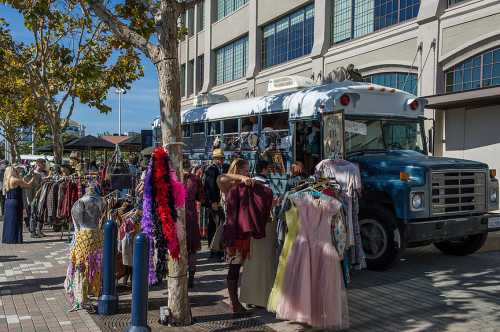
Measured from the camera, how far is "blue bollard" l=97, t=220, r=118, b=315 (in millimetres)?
5781

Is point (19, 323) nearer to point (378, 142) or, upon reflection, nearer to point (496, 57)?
point (378, 142)

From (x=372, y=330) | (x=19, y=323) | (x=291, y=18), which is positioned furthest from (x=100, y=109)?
(x=372, y=330)

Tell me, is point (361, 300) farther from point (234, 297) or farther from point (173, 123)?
point (173, 123)

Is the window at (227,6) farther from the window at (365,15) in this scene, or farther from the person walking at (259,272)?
the person walking at (259,272)

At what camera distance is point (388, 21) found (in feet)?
55.5

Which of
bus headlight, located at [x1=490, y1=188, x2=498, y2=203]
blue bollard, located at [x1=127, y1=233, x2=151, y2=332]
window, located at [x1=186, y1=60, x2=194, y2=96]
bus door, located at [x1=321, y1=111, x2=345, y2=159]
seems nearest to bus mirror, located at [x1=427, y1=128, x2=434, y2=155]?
bus headlight, located at [x1=490, y1=188, x2=498, y2=203]

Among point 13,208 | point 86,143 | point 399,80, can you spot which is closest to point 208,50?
point 86,143

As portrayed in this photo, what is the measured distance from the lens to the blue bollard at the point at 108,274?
578cm

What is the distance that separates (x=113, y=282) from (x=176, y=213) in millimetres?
1254

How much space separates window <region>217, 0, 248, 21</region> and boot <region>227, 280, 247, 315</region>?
2332 cm

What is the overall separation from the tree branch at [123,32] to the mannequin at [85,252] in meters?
1.88

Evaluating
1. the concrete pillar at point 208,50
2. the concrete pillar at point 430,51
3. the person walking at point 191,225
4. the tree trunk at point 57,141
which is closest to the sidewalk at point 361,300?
the person walking at point 191,225

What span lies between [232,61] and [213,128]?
17.4m

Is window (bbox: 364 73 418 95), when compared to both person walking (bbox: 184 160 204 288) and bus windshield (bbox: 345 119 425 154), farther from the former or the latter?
person walking (bbox: 184 160 204 288)
